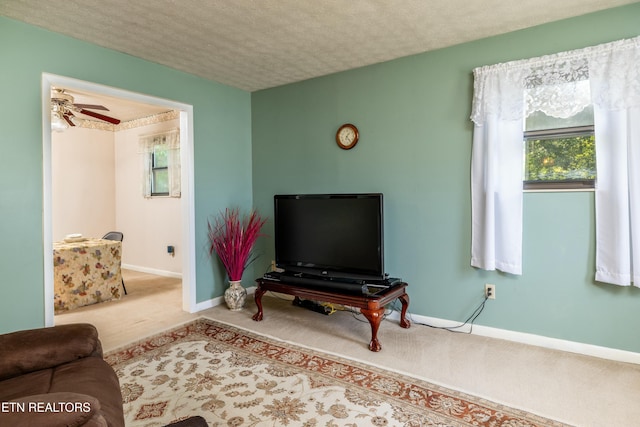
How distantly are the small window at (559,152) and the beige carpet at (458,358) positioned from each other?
4.17 ft

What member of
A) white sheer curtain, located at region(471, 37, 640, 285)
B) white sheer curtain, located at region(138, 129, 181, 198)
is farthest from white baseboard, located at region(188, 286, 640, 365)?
white sheer curtain, located at region(138, 129, 181, 198)

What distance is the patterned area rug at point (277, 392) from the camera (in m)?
1.98

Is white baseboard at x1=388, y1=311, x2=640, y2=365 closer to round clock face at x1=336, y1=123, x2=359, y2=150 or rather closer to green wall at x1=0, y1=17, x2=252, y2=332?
round clock face at x1=336, y1=123, x2=359, y2=150

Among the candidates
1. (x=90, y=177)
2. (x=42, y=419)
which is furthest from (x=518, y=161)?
(x=90, y=177)

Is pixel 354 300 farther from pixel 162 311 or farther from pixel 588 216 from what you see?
pixel 162 311

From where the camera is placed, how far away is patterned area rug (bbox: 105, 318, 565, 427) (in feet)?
6.49

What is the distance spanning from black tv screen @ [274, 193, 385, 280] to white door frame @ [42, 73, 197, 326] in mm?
932

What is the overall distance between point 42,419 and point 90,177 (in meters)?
6.04

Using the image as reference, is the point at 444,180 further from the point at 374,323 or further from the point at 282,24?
the point at 282,24

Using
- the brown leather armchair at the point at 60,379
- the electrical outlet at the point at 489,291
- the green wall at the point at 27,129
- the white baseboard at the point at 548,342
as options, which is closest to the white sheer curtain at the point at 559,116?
the electrical outlet at the point at 489,291

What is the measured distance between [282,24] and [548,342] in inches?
123

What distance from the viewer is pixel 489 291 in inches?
120

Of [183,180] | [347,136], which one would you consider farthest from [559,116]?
[183,180]

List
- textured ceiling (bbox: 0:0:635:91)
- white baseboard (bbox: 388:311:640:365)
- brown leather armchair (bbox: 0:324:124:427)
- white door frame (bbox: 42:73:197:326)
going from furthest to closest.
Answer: white door frame (bbox: 42:73:197:326) → white baseboard (bbox: 388:311:640:365) → textured ceiling (bbox: 0:0:635:91) → brown leather armchair (bbox: 0:324:124:427)
